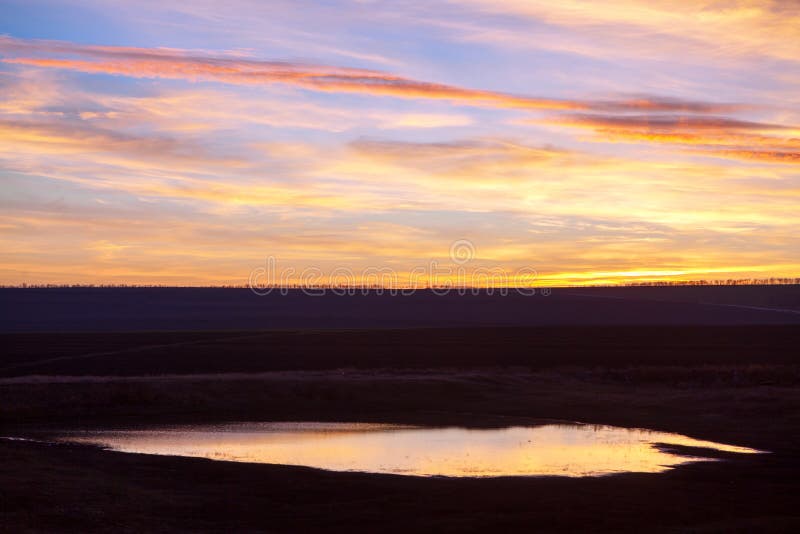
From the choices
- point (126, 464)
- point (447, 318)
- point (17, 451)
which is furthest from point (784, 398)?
point (447, 318)

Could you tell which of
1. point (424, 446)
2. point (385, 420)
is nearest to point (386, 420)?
point (385, 420)

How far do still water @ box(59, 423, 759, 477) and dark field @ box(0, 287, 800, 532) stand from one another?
1563mm

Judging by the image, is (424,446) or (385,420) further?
(385,420)

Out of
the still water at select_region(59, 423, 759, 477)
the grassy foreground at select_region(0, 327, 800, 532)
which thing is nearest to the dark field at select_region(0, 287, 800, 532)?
the grassy foreground at select_region(0, 327, 800, 532)

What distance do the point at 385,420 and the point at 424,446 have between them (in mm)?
7345

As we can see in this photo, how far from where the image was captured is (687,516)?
71.8 feet

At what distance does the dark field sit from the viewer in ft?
70.5

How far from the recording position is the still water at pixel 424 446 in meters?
28.7

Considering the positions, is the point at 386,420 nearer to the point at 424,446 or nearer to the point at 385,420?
the point at 385,420

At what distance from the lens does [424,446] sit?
3284 centimetres

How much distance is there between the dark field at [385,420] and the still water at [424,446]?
5.13 feet

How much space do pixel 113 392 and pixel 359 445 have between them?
1655 cm

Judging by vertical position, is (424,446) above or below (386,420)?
below

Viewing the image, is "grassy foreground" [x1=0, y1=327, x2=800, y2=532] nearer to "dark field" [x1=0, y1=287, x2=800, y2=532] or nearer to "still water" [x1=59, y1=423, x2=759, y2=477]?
"dark field" [x1=0, y1=287, x2=800, y2=532]
